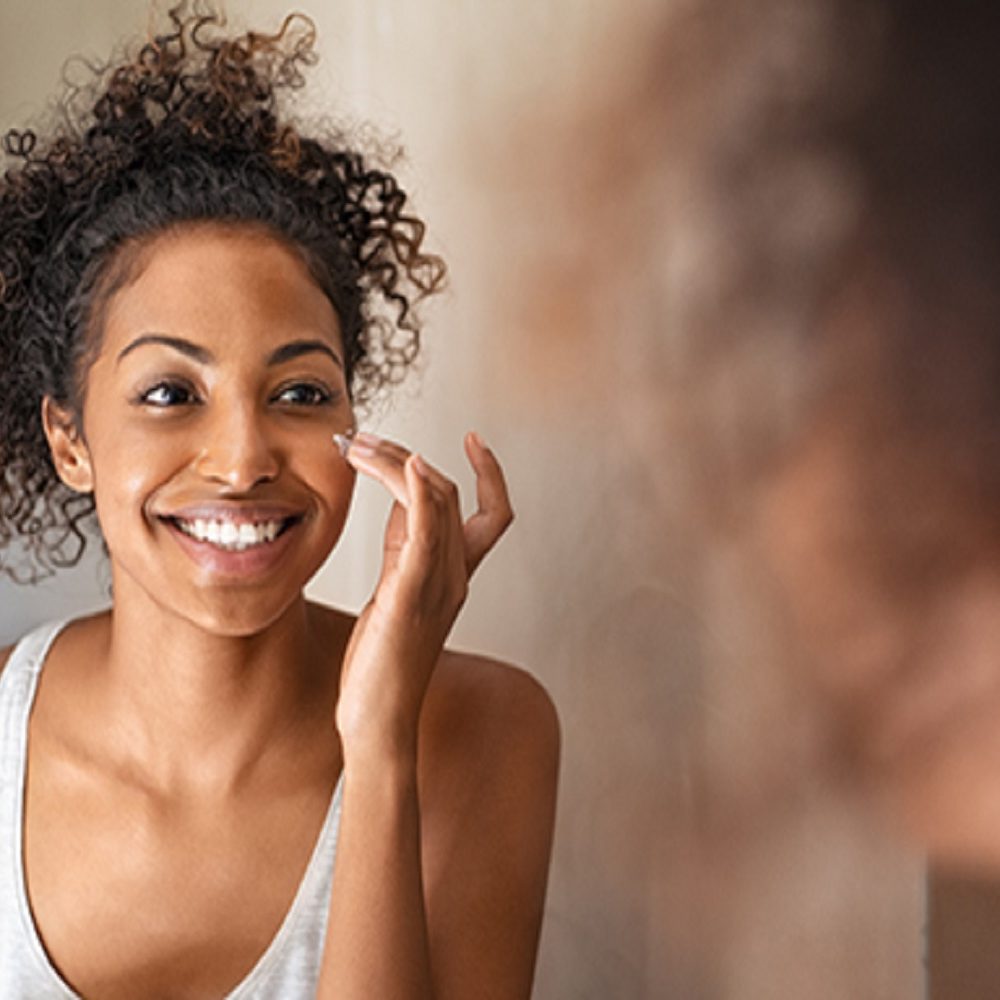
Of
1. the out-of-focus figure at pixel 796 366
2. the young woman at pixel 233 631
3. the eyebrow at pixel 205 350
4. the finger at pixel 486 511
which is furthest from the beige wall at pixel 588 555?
the eyebrow at pixel 205 350

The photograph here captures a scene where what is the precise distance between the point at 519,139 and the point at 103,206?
0.42 m

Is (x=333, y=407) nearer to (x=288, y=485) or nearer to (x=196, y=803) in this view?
(x=288, y=485)

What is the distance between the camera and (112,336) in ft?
3.76

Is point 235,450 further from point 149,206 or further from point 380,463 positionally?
point 149,206

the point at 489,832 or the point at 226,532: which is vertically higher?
the point at 226,532

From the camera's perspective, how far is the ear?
1.20 meters

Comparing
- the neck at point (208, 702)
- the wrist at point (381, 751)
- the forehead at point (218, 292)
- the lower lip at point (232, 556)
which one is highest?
the forehead at point (218, 292)

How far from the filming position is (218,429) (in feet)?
3.62

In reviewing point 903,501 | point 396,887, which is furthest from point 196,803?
point 903,501

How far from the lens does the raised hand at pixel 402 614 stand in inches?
42.1

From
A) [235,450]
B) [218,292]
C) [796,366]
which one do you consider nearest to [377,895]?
[235,450]

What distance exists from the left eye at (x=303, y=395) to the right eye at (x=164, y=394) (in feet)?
0.21

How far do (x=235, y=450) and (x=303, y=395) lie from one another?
75 millimetres

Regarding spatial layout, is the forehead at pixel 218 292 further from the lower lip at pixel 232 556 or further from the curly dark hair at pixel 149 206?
the lower lip at pixel 232 556
